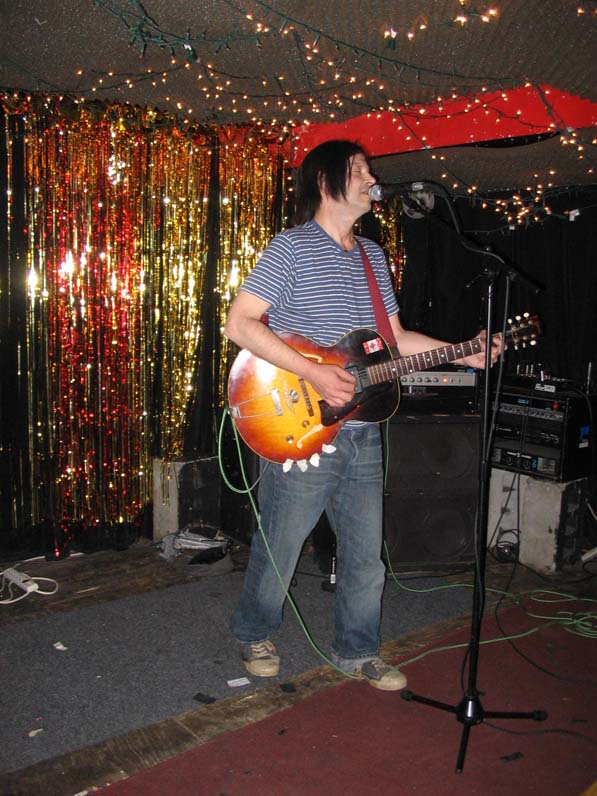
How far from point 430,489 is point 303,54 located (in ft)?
7.56

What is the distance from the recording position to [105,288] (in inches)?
159

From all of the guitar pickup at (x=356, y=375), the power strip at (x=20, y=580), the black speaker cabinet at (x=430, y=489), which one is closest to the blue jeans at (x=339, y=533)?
the guitar pickup at (x=356, y=375)

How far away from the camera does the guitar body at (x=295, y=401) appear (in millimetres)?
2463

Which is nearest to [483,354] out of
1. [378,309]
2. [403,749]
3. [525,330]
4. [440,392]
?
[525,330]

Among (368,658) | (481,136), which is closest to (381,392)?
(368,658)

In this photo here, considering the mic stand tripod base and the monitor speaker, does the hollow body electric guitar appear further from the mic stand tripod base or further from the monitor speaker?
the monitor speaker

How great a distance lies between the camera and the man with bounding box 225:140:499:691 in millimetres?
2381

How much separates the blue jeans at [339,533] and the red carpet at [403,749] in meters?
0.29

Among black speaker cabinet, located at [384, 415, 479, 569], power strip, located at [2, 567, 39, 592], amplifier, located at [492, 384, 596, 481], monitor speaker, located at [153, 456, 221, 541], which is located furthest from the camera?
monitor speaker, located at [153, 456, 221, 541]

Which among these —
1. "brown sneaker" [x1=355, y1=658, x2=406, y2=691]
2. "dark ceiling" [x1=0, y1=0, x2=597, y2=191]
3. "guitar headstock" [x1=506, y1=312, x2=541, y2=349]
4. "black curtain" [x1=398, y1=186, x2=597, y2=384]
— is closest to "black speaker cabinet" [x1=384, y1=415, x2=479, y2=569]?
"brown sneaker" [x1=355, y1=658, x2=406, y2=691]

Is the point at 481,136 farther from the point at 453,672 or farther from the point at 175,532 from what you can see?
the point at 175,532

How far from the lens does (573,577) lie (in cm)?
403

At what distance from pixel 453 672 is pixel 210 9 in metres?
2.81

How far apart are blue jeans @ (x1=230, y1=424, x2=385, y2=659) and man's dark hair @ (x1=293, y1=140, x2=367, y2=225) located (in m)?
0.88
